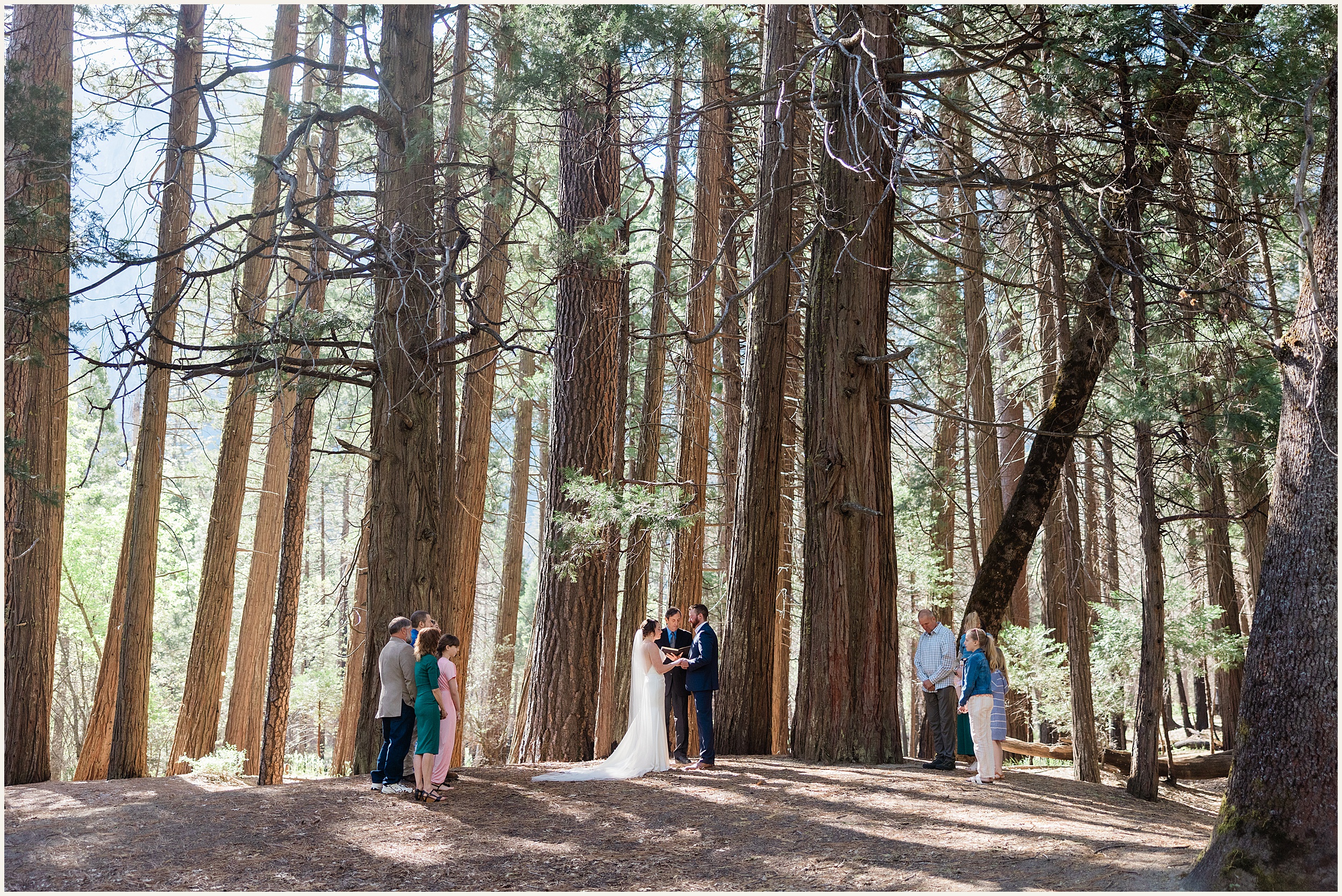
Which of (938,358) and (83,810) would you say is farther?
(938,358)

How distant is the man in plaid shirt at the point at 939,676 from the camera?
9398mm

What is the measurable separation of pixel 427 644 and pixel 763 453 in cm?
455

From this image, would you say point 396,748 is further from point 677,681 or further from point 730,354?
point 730,354

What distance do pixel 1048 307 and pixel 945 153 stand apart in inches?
105

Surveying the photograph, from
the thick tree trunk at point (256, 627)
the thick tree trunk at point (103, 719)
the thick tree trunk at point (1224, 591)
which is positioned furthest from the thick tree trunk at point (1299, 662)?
the thick tree trunk at point (256, 627)

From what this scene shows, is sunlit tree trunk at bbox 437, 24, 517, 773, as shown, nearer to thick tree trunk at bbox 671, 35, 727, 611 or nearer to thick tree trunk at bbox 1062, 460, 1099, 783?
thick tree trunk at bbox 671, 35, 727, 611

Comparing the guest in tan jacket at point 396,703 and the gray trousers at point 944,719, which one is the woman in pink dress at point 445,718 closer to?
the guest in tan jacket at point 396,703

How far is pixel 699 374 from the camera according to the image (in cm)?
1287

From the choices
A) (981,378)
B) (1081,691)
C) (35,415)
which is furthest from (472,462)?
(1081,691)

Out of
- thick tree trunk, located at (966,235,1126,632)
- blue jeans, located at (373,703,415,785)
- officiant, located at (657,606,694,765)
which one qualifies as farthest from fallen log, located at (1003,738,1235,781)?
blue jeans, located at (373,703,415,785)

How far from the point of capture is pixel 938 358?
17625 millimetres

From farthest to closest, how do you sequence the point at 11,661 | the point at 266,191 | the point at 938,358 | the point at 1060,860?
1. the point at 938,358
2. the point at 266,191
3. the point at 11,661
4. the point at 1060,860

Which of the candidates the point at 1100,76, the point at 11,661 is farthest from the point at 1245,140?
the point at 11,661

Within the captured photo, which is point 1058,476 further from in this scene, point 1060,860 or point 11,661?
point 11,661
